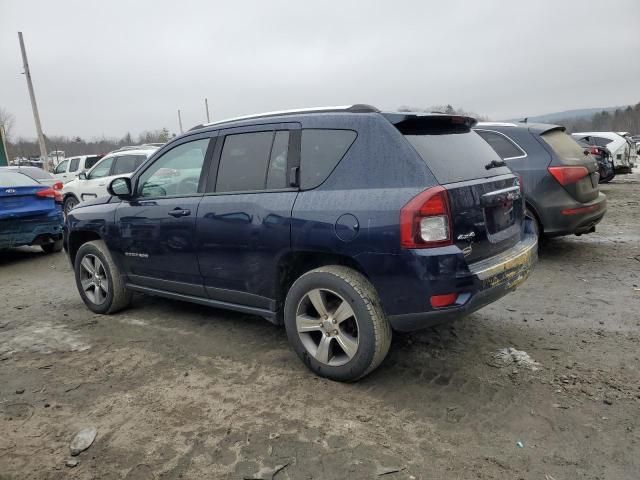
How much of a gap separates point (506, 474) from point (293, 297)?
64.8 inches

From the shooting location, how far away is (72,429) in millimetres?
2855

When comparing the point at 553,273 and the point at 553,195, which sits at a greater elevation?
the point at 553,195

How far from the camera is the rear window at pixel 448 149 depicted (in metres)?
3.03

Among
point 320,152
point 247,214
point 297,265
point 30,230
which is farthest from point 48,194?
point 320,152

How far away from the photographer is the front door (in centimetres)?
397

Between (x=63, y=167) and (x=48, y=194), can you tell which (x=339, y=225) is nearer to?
(x=48, y=194)

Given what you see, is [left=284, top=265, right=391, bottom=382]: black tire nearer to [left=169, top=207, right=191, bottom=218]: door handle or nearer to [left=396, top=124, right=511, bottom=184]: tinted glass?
[left=396, top=124, right=511, bottom=184]: tinted glass

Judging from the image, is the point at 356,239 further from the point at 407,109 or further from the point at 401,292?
the point at 407,109

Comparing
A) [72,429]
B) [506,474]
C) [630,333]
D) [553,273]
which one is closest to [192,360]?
[72,429]

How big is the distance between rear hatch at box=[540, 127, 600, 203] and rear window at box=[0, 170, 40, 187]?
7.86 meters

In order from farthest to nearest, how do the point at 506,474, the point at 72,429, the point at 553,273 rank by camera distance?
1. the point at 553,273
2. the point at 72,429
3. the point at 506,474

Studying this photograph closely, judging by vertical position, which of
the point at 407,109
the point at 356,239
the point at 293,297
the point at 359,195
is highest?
the point at 407,109

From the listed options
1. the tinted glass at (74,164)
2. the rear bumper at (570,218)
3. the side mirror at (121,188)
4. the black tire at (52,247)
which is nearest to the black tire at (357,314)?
the side mirror at (121,188)

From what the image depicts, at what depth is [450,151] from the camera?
3240 millimetres
